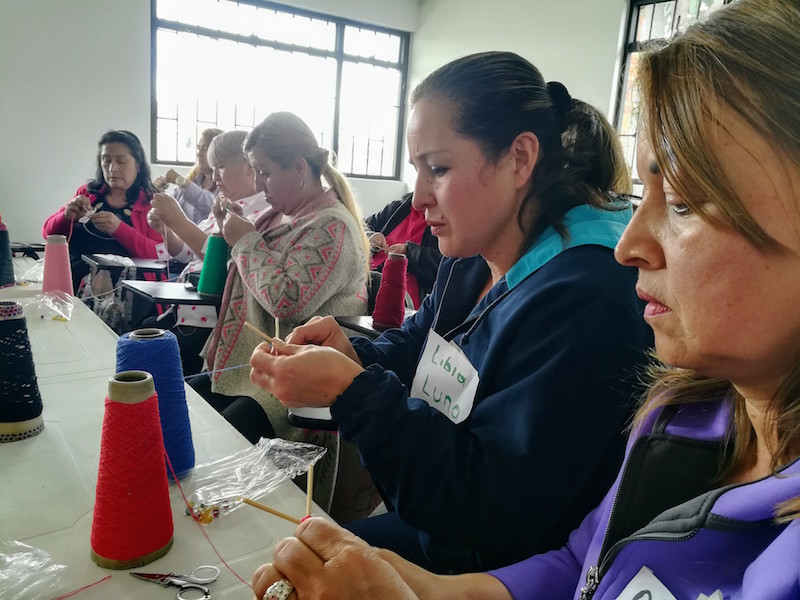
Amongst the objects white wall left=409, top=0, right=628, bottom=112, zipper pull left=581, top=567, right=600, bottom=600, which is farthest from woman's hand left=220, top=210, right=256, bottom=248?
white wall left=409, top=0, right=628, bottom=112

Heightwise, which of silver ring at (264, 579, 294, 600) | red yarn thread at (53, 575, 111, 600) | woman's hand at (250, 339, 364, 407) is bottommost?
red yarn thread at (53, 575, 111, 600)

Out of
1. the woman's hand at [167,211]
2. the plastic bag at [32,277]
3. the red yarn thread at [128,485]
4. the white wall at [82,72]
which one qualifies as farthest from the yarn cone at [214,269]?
the white wall at [82,72]

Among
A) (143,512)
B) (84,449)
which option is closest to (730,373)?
(143,512)

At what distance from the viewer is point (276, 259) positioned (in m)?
2.05

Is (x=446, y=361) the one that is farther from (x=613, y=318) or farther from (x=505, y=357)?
(x=613, y=318)

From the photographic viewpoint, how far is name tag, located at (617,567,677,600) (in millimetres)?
617

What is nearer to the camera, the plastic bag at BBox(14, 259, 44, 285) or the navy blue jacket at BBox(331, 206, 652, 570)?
the navy blue jacket at BBox(331, 206, 652, 570)

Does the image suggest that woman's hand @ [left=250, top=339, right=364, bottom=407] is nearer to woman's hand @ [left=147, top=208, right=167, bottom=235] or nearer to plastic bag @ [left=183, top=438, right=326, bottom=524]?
plastic bag @ [left=183, top=438, right=326, bottom=524]

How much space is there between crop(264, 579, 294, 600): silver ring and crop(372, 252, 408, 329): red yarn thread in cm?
148

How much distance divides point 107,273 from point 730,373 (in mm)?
3041

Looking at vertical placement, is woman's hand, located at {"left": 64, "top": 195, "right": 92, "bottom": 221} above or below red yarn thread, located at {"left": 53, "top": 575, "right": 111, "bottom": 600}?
above

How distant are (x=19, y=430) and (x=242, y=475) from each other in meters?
0.48

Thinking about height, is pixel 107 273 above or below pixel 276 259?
below

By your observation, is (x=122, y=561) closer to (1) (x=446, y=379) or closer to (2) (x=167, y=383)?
(2) (x=167, y=383)
